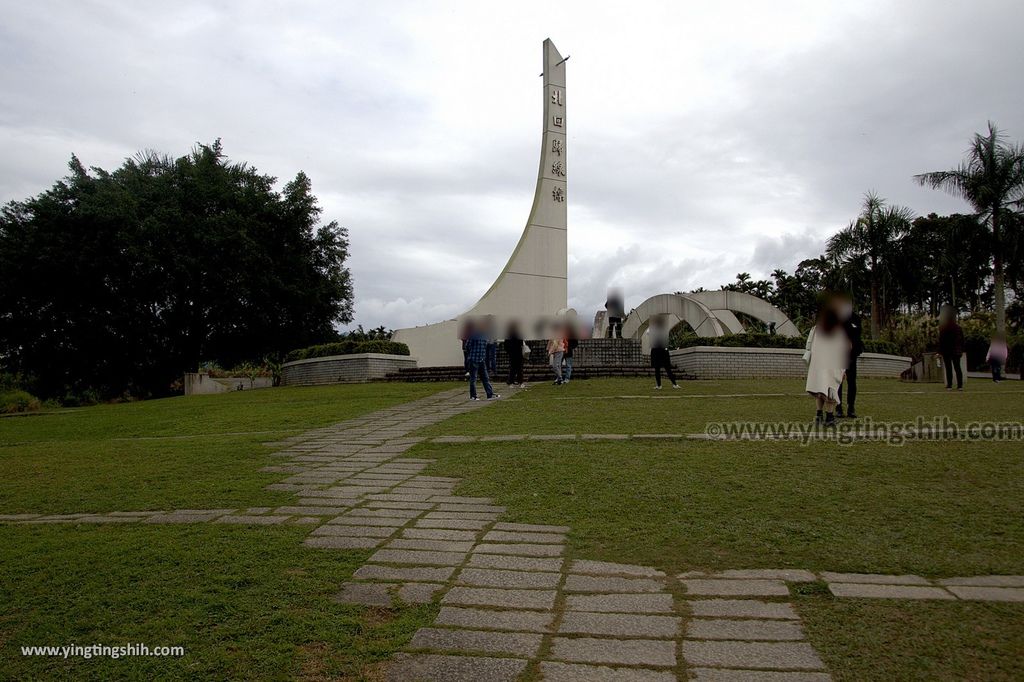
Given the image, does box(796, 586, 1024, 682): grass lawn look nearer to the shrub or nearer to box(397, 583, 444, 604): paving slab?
box(397, 583, 444, 604): paving slab

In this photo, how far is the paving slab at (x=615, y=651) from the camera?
8.93 feet

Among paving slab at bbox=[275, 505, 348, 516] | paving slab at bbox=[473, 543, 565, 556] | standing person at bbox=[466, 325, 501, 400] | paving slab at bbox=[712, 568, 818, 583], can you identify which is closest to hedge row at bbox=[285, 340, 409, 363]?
standing person at bbox=[466, 325, 501, 400]

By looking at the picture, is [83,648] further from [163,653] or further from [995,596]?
[995,596]

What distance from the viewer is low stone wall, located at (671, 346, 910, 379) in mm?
19203

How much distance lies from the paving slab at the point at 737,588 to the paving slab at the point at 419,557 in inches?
47.7

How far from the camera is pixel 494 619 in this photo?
3113 millimetres

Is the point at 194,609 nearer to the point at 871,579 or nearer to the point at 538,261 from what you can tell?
the point at 871,579

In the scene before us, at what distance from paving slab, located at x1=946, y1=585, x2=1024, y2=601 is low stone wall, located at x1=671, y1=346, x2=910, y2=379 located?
16046 millimetres

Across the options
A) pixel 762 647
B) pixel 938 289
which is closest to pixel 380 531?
pixel 762 647

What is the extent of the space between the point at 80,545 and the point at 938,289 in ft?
176

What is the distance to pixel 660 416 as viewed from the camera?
32.0 feet

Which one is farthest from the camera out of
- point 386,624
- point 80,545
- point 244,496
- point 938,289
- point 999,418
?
point 938,289

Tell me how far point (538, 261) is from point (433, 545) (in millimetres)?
20969

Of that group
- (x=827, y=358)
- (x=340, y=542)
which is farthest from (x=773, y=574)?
(x=827, y=358)
